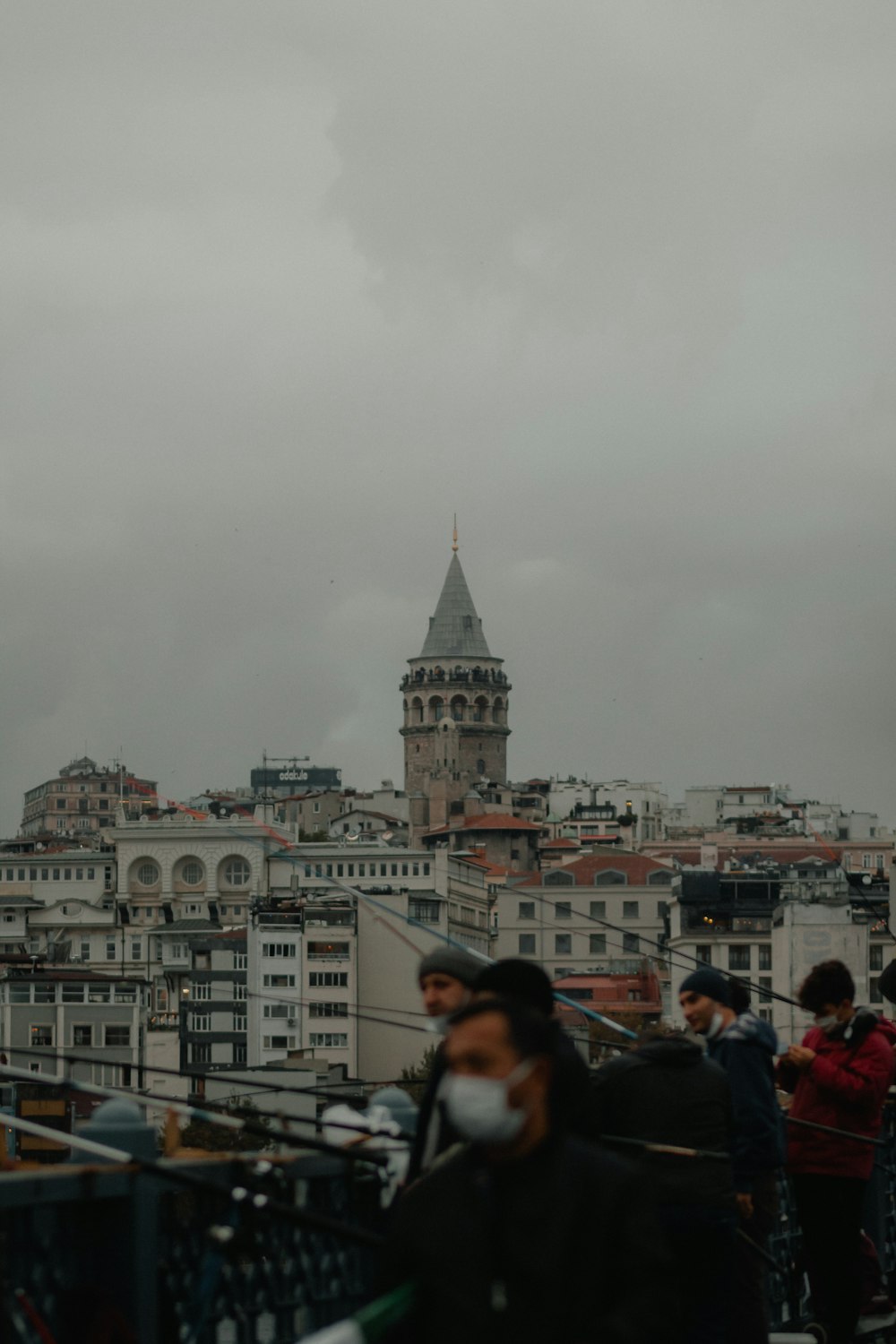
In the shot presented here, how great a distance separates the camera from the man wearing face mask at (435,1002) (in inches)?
188

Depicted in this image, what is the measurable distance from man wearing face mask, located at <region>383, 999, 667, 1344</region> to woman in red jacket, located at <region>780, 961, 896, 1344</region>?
135 inches

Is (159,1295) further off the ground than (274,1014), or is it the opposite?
(159,1295)

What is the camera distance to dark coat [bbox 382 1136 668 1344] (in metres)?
3.58

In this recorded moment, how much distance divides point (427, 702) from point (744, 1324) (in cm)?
18491

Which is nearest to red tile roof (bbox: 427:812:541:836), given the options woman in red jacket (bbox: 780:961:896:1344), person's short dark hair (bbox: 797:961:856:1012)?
woman in red jacket (bbox: 780:961:896:1344)

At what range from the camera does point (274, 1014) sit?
290ft

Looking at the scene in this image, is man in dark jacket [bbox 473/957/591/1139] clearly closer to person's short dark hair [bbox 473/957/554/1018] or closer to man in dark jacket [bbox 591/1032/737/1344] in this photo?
person's short dark hair [bbox 473/957/554/1018]

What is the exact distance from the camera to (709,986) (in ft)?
20.5

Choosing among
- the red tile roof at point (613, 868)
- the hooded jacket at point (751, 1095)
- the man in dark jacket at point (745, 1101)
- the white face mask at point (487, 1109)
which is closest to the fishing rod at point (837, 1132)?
the man in dark jacket at point (745, 1101)

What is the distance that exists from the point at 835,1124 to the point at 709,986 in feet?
3.91

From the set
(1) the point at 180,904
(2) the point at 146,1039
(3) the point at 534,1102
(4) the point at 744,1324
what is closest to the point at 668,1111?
(4) the point at 744,1324

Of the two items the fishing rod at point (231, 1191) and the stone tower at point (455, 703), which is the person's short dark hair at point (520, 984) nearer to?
the fishing rod at point (231, 1191)

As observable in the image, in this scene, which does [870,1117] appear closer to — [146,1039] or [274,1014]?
[146,1039]

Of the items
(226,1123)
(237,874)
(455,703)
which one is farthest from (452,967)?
(455,703)
